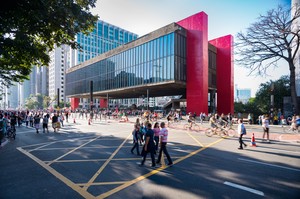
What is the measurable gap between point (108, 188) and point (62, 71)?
128680 millimetres

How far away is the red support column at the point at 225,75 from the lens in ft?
134

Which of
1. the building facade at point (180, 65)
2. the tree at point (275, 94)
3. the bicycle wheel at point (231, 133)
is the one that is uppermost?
the building facade at point (180, 65)

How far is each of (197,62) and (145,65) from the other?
12.4 metres

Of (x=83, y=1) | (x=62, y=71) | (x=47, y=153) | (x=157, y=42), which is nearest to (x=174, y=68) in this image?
(x=157, y=42)

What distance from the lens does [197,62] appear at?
33.7 m

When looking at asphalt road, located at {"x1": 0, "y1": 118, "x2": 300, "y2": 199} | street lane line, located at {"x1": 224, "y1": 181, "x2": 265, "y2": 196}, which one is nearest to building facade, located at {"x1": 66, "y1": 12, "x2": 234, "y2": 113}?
asphalt road, located at {"x1": 0, "y1": 118, "x2": 300, "y2": 199}

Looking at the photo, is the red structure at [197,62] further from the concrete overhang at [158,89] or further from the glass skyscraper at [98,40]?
the glass skyscraper at [98,40]

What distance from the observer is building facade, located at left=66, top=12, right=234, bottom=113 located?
33.3m

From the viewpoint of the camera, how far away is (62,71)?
4616 inches

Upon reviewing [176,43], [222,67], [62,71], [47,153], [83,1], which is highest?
Answer: [62,71]

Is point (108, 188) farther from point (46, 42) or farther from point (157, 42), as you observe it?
point (157, 42)

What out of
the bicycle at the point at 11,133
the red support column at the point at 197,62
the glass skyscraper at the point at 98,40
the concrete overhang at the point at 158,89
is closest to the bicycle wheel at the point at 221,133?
the bicycle at the point at 11,133

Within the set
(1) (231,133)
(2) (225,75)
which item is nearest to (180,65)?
(2) (225,75)

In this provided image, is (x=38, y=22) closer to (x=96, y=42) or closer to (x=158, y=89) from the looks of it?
(x=158, y=89)
